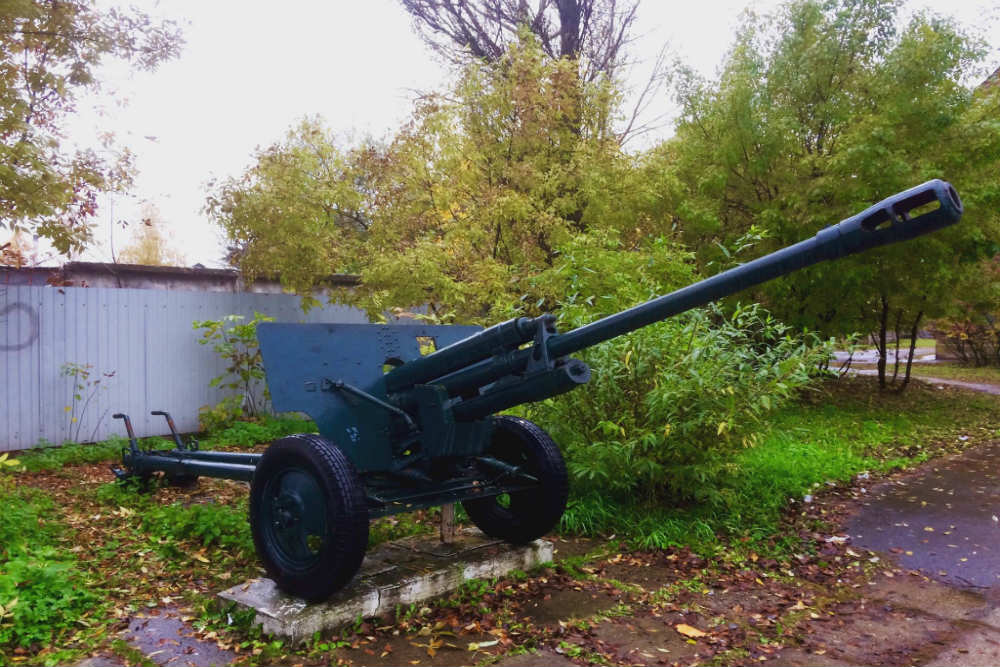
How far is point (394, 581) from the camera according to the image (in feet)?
13.9

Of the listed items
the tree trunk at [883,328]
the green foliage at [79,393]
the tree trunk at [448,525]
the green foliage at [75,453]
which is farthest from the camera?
the tree trunk at [883,328]

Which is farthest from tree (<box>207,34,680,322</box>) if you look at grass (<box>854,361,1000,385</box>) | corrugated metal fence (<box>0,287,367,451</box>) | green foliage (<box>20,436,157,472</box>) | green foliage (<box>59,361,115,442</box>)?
grass (<box>854,361,1000,385</box>)

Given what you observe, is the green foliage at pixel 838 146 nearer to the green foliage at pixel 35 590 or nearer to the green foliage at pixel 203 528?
the green foliage at pixel 203 528

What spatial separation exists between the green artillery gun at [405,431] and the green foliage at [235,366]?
218 inches

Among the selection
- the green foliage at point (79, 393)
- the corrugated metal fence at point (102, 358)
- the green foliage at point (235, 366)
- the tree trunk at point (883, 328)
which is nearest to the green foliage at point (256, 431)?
the green foliage at point (235, 366)

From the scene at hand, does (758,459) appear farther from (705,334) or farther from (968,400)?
(968,400)

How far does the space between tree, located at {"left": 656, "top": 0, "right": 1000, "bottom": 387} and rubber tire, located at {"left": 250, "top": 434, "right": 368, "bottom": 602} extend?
719cm

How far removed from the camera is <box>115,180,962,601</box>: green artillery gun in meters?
3.79

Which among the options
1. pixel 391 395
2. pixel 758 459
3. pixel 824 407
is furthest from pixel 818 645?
pixel 824 407

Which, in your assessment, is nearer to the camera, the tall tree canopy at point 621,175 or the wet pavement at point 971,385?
the tall tree canopy at point 621,175

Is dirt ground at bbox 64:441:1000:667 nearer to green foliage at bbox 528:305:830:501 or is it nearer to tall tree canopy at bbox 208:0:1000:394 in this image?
green foliage at bbox 528:305:830:501

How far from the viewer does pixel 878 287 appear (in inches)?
458

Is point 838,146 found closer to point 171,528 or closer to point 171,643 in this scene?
point 171,528

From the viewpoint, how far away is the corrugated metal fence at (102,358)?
874cm
